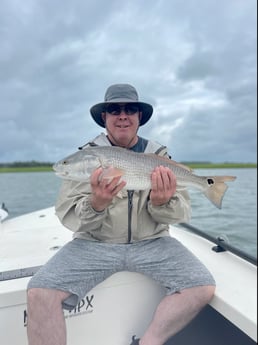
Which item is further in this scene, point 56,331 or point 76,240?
point 76,240

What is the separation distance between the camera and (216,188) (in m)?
2.41

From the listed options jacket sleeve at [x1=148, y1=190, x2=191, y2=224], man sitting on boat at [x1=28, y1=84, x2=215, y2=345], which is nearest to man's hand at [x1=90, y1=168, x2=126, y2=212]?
man sitting on boat at [x1=28, y1=84, x2=215, y2=345]

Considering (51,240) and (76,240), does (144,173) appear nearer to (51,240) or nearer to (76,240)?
(76,240)

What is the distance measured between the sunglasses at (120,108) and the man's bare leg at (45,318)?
4.93 feet

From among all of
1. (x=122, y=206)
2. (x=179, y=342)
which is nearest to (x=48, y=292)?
(x=122, y=206)

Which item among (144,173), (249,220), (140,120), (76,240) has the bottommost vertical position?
(249,220)

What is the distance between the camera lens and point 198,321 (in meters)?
2.59

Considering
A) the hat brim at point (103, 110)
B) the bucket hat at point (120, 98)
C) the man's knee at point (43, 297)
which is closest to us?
the man's knee at point (43, 297)

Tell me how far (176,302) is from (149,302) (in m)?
0.38

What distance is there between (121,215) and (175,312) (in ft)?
2.57

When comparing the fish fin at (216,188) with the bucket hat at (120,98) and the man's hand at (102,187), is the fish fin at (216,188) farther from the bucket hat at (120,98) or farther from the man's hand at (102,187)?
the bucket hat at (120,98)

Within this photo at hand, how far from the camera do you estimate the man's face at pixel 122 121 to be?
2688mm

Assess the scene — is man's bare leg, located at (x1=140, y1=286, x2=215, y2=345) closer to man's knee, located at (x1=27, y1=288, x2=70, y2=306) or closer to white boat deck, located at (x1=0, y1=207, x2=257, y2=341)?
white boat deck, located at (x1=0, y1=207, x2=257, y2=341)

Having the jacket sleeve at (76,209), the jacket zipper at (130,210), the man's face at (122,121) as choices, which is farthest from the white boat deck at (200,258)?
the man's face at (122,121)
